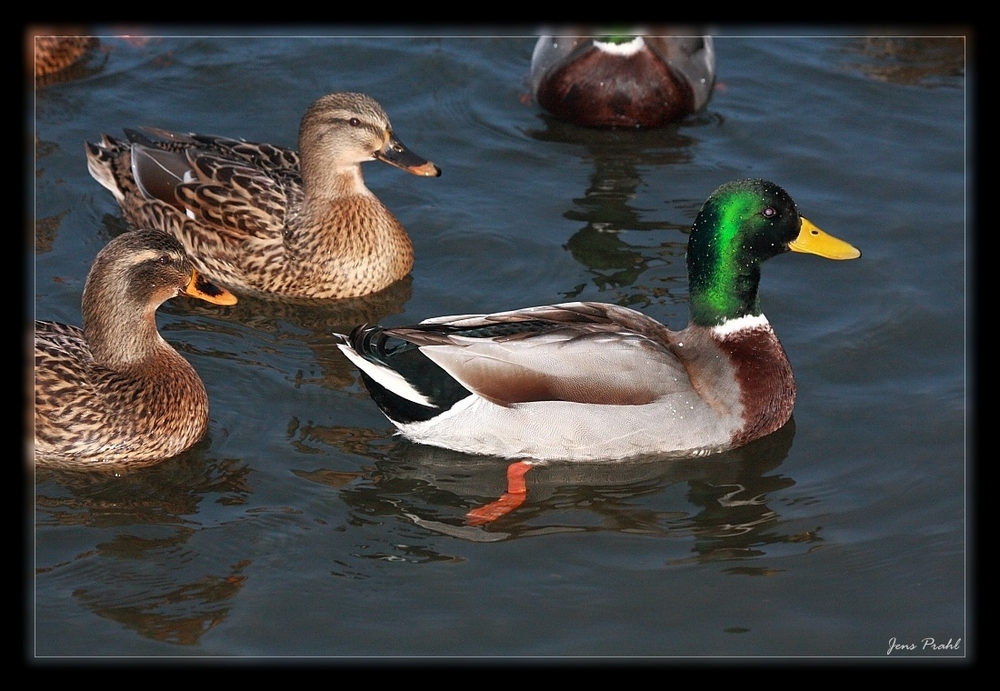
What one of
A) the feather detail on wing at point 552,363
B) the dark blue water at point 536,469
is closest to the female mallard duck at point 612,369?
the feather detail on wing at point 552,363

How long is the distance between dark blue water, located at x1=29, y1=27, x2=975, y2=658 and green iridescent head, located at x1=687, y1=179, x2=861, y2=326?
2.21ft

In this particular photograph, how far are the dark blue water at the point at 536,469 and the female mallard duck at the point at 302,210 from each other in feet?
0.63

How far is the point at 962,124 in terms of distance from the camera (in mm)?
9523

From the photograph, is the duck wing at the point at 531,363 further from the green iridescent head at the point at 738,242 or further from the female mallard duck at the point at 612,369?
the green iridescent head at the point at 738,242

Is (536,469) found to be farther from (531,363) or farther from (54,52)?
(54,52)

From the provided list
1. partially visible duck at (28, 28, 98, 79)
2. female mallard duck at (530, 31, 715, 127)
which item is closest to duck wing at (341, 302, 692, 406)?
female mallard duck at (530, 31, 715, 127)

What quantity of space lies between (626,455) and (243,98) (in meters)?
4.60

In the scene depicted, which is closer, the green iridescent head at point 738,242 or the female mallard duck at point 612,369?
the female mallard duck at point 612,369

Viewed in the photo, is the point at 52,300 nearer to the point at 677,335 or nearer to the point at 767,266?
the point at 677,335

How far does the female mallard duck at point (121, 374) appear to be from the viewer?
6.04 m

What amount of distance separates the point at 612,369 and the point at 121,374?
2170 millimetres

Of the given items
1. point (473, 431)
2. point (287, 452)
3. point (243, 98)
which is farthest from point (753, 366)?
point (243, 98)

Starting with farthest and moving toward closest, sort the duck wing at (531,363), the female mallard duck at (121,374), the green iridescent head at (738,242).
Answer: the green iridescent head at (738,242) < the duck wing at (531,363) < the female mallard duck at (121,374)

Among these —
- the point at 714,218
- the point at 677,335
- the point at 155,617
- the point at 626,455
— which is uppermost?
the point at 714,218
